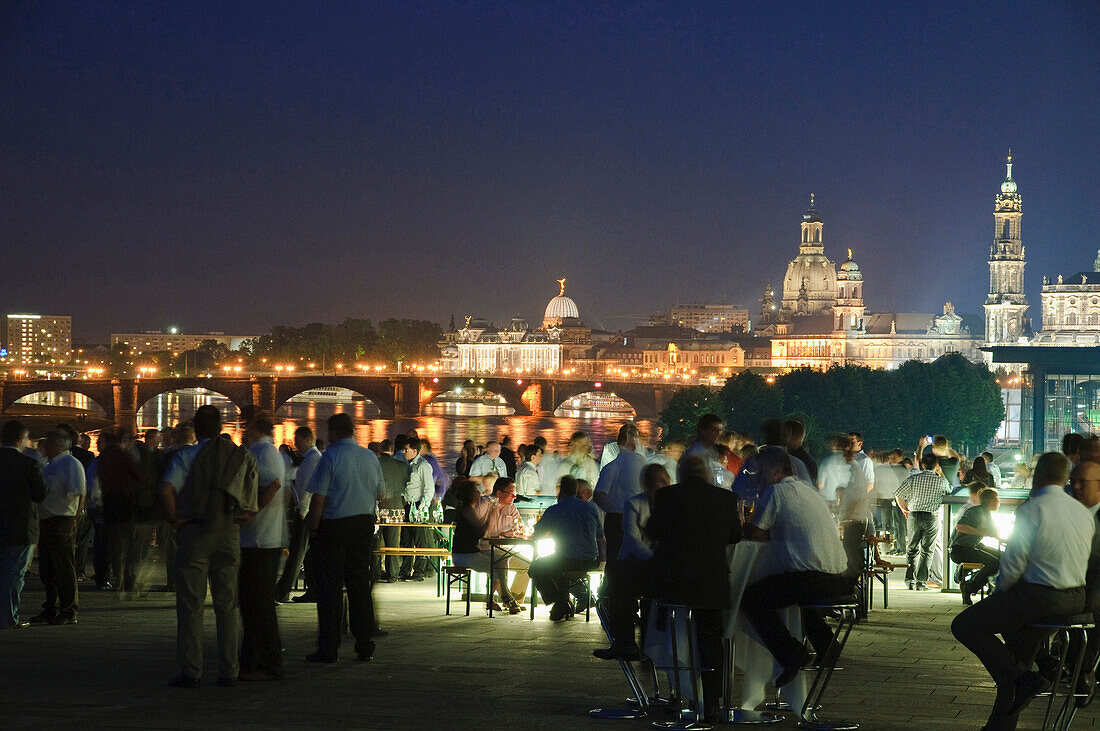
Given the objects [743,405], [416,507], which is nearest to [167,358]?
[743,405]

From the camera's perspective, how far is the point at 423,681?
29.3 ft

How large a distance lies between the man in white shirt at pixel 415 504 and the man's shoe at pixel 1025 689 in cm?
853

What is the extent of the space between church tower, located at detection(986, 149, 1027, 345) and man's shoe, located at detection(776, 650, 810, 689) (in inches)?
5559

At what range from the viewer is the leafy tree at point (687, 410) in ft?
281

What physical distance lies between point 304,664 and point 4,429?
3212mm

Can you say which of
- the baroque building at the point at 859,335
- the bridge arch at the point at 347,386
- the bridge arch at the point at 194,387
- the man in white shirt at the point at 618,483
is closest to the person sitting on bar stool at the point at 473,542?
the man in white shirt at the point at 618,483

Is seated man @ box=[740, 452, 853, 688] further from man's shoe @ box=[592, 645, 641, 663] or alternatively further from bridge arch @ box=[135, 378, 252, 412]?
bridge arch @ box=[135, 378, 252, 412]

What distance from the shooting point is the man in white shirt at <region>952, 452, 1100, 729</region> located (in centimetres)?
755

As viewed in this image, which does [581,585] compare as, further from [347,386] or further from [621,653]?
[347,386]

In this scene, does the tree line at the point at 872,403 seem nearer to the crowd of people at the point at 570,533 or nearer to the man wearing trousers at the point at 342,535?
the crowd of people at the point at 570,533

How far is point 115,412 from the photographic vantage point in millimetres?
101250

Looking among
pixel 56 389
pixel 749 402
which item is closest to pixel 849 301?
pixel 749 402

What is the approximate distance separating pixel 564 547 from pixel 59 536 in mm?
4092

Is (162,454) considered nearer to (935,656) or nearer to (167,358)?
(935,656)
